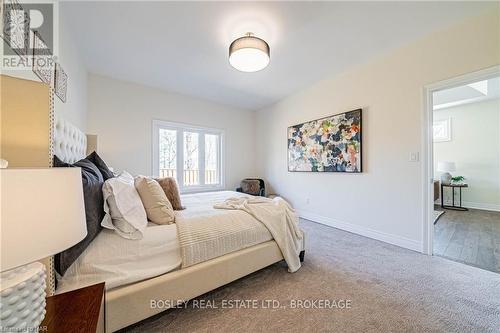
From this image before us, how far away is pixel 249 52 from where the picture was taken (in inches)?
78.9

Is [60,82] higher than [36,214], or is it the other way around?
[60,82]

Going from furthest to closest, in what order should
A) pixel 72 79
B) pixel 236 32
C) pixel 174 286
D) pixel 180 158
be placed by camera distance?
pixel 180 158
pixel 72 79
pixel 236 32
pixel 174 286

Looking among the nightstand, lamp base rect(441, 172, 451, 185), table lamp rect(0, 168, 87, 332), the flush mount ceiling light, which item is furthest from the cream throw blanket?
lamp base rect(441, 172, 451, 185)

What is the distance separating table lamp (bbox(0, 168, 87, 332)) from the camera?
0.45 metres

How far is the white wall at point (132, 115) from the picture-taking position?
3.14m

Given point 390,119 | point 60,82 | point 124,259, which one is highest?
point 60,82

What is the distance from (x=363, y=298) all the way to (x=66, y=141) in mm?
2915

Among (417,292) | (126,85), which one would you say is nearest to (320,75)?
(417,292)

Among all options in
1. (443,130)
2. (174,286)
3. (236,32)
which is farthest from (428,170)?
→ (443,130)

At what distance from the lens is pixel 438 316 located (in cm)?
136

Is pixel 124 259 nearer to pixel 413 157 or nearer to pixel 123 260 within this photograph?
pixel 123 260

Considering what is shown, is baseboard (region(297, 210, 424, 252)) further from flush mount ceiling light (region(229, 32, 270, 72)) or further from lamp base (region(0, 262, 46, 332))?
lamp base (region(0, 262, 46, 332))

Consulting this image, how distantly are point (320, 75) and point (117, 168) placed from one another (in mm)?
3734

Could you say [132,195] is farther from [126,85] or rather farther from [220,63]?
[126,85]
